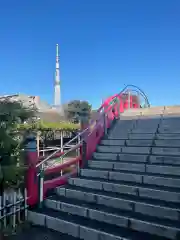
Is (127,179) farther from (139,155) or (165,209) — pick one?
(165,209)

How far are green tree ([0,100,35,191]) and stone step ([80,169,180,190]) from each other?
6.42 ft

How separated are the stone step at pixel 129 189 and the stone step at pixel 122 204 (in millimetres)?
251

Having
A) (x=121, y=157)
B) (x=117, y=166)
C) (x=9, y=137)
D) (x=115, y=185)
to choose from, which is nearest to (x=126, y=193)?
(x=115, y=185)

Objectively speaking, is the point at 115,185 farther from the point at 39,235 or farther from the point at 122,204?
the point at 39,235

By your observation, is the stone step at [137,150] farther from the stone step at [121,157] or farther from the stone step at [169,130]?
the stone step at [169,130]

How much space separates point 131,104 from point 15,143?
23.5 feet

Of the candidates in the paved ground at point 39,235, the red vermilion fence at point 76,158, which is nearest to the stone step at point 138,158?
the red vermilion fence at point 76,158

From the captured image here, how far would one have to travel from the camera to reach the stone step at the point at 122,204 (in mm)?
3957

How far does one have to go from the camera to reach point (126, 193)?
4.81 meters

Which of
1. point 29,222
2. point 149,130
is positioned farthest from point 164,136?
point 29,222

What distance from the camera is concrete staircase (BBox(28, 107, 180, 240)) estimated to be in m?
3.89

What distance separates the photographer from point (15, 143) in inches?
163

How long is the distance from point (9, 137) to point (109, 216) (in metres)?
2.23

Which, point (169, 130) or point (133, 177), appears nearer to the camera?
point (133, 177)
